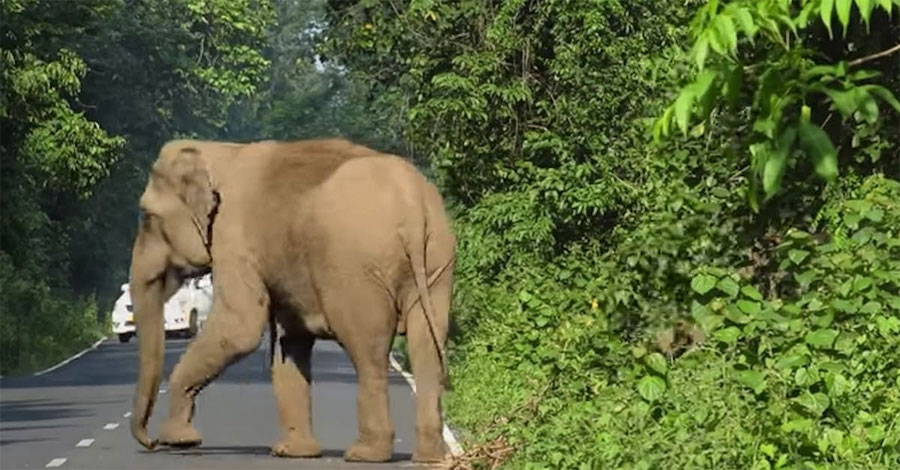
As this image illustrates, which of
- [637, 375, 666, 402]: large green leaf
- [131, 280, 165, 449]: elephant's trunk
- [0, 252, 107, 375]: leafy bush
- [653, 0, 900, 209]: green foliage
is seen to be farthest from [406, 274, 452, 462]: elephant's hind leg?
[0, 252, 107, 375]: leafy bush

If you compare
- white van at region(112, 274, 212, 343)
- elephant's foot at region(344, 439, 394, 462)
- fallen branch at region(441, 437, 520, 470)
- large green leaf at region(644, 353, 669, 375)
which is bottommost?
white van at region(112, 274, 212, 343)

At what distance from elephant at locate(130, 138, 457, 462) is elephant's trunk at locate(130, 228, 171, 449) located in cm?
6

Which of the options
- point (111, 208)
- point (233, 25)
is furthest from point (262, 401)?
point (111, 208)

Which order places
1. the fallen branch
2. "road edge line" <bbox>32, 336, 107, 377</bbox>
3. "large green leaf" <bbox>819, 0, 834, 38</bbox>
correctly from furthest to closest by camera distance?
"road edge line" <bbox>32, 336, 107, 377</bbox>
the fallen branch
"large green leaf" <bbox>819, 0, 834, 38</bbox>

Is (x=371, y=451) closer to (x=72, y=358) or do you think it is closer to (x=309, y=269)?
(x=309, y=269)

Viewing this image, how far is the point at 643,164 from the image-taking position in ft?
89.9

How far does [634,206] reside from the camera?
96.6 feet

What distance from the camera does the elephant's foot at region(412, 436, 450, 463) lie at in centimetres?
1927

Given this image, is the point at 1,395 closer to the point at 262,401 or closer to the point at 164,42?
the point at 262,401

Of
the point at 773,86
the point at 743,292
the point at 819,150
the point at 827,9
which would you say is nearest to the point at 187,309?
the point at 743,292

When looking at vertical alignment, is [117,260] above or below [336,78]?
below

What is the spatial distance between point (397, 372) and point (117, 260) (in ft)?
157

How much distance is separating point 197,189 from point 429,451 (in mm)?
2881

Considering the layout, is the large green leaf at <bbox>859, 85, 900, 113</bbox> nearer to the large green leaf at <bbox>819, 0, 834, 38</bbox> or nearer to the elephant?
the large green leaf at <bbox>819, 0, 834, 38</bbox>
